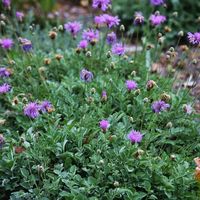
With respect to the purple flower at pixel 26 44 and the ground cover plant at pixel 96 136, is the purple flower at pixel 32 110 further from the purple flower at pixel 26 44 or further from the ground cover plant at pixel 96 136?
the purple flower at pixel 26 44

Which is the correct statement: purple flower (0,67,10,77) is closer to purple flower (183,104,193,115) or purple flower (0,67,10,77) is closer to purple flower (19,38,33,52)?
purple flower (19,38,33,52)

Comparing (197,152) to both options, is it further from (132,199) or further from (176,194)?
(132,199)

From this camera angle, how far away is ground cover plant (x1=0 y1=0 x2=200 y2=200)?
250 cm

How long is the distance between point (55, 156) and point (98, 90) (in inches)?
24.8

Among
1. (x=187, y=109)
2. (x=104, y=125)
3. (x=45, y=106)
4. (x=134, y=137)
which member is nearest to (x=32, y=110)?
(x=45, y=106)

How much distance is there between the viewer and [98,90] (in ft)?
10.2

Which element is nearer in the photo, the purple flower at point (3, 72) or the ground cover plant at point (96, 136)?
the ground cover plant at point (96, 136)

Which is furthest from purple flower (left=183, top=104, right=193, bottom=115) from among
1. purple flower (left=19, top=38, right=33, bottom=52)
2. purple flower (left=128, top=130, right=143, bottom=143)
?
purple flower (left=19, top=38, right=33, bottom=52)

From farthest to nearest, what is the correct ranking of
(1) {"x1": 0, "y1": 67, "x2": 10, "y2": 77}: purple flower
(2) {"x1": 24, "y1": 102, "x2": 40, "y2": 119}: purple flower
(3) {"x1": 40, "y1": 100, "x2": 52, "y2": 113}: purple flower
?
1. (1) {"x1": 0, "y1": 67, "x2": 10, "y2": 77}: purple flower
2. (3) {"x1": 40, "y1": 100, "x2": 52, "y2": 113}: purple flower
3. (2) {"x1": 24, "y1": 102, "x2": 40, "y2": 119}: purple flower

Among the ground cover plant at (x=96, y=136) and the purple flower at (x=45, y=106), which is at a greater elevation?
the purple flower at (x=45, y=106)

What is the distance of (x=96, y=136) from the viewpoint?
→ 2812 mm

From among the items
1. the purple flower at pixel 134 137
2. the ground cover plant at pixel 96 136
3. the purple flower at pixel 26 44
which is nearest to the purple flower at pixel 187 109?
the ground cover plant at pixel 96 136

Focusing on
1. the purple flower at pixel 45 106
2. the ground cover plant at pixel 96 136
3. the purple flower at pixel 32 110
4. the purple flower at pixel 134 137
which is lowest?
the ground cover plant at pixel 96 136

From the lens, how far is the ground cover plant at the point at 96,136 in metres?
2.50
